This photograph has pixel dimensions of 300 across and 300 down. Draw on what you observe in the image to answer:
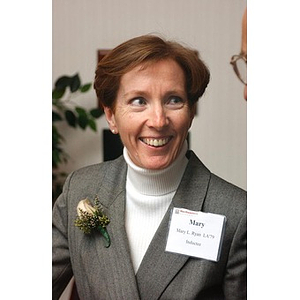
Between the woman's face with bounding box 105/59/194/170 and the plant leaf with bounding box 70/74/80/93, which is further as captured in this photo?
the plant leaf with bounding box 70/74/80/93

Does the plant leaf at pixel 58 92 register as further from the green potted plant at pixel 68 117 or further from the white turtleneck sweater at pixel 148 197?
the white turtleneck sweater at pixel 148 197

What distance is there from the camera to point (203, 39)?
153 centimetres

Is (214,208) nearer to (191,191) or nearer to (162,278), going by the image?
(191,191)

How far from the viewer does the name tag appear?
1.50 m

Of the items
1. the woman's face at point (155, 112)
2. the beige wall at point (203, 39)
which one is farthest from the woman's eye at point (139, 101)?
the beige wall at point (203, 39)

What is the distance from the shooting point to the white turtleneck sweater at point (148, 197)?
152 centimetres

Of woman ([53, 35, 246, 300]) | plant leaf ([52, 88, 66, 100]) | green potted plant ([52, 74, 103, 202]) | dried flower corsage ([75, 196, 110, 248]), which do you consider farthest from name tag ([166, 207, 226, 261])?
plant leaf ([52, 88, 66, 100])

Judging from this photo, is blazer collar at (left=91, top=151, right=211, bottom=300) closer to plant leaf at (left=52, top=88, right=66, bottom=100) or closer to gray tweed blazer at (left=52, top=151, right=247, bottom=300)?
gray tweed blazer at (left=52, top=151, right=247, bottom=300)

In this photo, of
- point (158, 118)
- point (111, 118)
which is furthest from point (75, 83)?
point (158, 118)

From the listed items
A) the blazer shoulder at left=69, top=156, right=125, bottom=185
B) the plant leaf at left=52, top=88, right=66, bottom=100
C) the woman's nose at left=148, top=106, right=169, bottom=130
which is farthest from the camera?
the plant leaf at left=52, top=88, right=66, bottom=100

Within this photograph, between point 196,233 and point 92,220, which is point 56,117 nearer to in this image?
point 92,220
